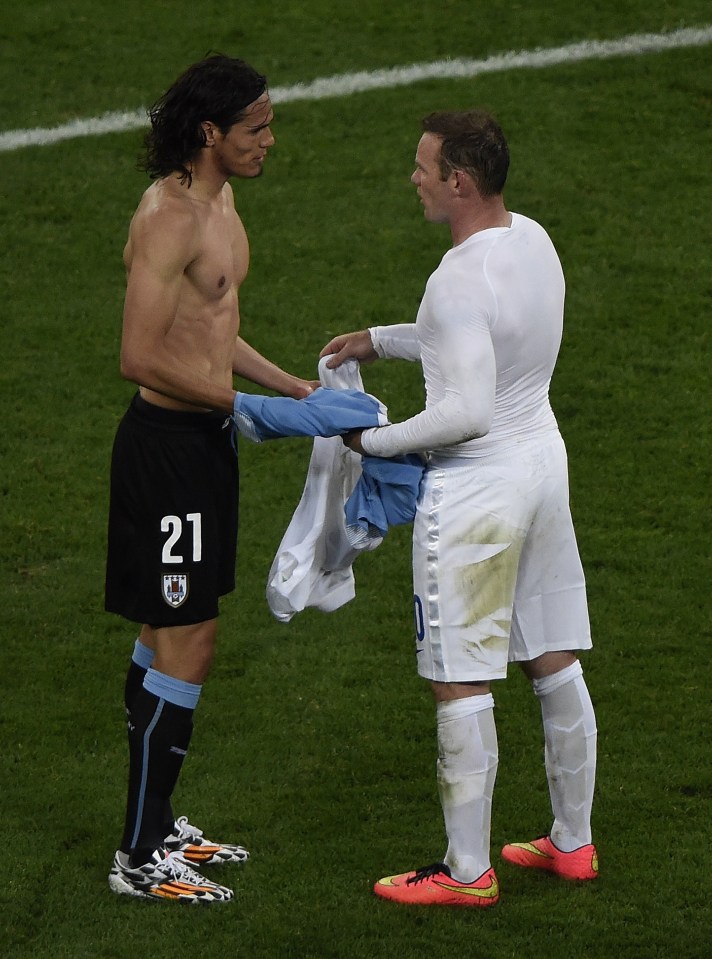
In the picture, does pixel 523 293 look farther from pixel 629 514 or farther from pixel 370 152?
pixel 370 152

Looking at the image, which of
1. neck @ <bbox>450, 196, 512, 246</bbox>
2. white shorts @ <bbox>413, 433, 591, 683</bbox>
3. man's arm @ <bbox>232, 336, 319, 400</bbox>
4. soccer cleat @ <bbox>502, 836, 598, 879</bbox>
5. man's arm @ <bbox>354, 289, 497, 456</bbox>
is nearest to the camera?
man's arm @ <bbox>354, 289, 497, 456</bbox>

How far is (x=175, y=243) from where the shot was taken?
15.4 feet

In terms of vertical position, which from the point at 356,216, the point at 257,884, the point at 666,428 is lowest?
the point at 257,884

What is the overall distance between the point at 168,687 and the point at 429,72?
7.98 meters

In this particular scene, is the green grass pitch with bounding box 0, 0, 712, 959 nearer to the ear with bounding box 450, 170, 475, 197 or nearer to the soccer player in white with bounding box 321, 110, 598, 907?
the soccer player in white with bounding box 321, 110, 598, 907

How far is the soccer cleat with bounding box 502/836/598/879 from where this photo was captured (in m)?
4.96

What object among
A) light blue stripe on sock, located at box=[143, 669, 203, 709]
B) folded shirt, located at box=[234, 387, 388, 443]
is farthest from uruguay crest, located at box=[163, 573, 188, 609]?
folded shirt, located at box=[234, 387, 388, 443]

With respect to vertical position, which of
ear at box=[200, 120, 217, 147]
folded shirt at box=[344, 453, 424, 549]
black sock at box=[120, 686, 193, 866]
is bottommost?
black sock at box=[120, 686, 193, 866]

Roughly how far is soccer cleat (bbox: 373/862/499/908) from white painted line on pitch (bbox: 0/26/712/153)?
758cm

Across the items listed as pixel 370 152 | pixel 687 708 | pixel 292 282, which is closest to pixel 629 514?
pixel 687 708

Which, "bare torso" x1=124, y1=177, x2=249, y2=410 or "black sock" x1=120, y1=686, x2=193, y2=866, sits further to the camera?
"black sock" x1=120, y1=686, x2=193, y2=866

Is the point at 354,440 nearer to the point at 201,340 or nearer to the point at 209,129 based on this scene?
the point at 201,340

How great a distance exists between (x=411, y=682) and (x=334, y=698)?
0.32 m

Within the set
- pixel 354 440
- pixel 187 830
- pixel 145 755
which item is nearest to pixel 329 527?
pixel 354 440
